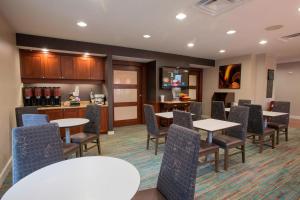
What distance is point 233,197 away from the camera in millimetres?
2004

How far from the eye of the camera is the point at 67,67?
4.32 m

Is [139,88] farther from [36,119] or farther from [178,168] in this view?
[178,168]

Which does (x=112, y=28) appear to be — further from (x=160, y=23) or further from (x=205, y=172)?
(x=205, y=172)

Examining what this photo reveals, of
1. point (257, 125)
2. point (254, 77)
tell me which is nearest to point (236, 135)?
point (257, 125)

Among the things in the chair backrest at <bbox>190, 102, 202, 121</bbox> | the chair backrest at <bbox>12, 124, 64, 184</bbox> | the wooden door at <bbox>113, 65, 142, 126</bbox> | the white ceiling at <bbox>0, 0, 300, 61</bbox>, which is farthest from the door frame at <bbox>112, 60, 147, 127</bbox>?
the chair backrest at <bbox>12, 124, 64, 184</bbox>

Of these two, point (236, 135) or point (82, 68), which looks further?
point (82, 68)

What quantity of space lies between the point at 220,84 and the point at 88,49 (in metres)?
4.99

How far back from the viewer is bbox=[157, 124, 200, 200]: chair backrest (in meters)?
1.10

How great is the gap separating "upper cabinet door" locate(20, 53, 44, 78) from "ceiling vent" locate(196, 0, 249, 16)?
381 centimetres

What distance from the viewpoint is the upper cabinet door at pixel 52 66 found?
4082 mm

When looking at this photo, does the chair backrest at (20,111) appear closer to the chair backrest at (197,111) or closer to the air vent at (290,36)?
the chair backrest at (197,111)

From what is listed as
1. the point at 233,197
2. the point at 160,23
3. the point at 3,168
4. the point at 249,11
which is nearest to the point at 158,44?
the point at 160,23

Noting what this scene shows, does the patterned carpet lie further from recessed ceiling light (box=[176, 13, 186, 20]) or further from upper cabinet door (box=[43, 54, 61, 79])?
recessed ceiling light (box=[176, 13, 186, 20])

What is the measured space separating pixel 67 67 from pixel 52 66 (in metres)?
0.34
